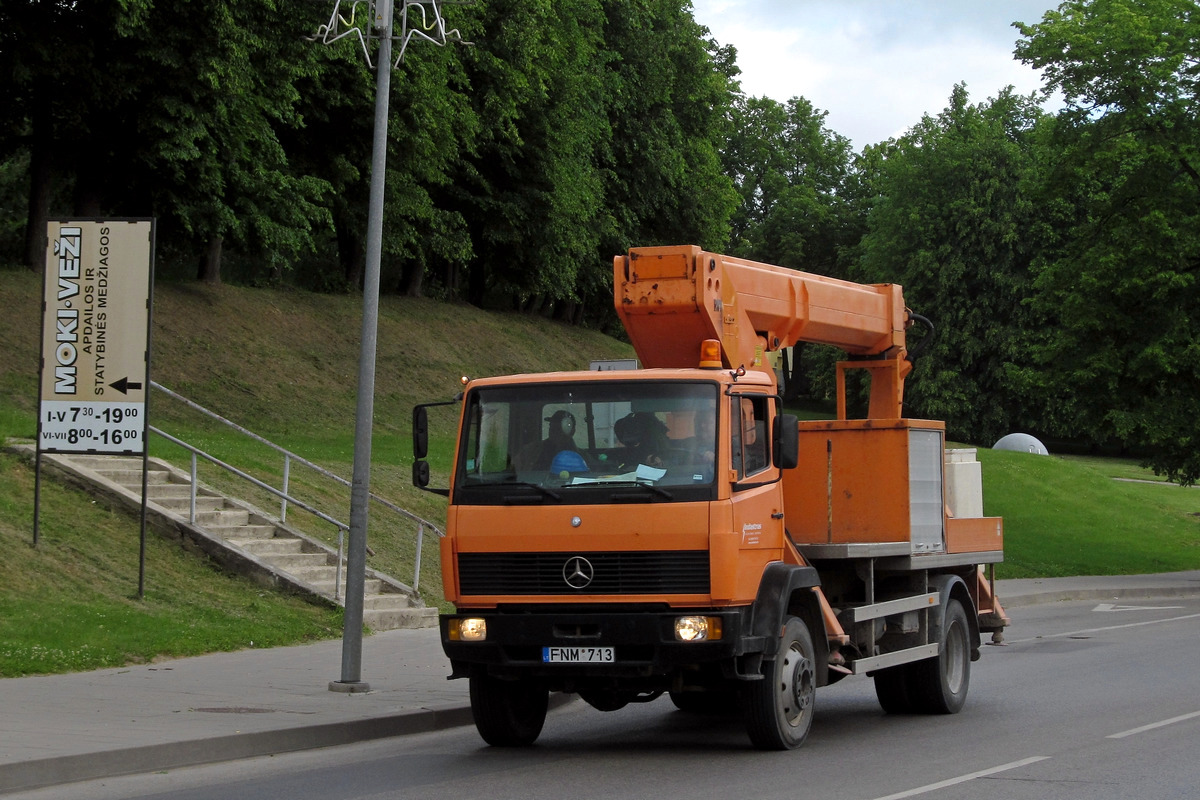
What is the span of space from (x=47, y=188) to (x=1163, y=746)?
27025mm

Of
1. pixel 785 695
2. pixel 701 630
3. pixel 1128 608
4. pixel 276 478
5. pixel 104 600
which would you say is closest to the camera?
pixel 701 630

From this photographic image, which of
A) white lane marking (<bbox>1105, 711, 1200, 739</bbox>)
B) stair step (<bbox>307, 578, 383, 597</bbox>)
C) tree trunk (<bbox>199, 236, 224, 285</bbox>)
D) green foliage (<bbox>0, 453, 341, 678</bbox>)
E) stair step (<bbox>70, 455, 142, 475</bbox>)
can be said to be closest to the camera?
white lane marking (<bbox>1105, 711, 1200, 739</bbox>)

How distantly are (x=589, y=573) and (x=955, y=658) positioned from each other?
181 inches

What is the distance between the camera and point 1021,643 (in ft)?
63.5

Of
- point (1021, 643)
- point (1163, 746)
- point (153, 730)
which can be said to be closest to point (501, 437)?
point (153, 730)

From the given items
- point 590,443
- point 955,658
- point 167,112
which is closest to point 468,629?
point 590,443

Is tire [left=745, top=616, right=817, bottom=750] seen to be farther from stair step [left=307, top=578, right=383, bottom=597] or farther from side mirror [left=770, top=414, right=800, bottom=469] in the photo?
stair step [left=307, top=578, right=383, bottom=597]

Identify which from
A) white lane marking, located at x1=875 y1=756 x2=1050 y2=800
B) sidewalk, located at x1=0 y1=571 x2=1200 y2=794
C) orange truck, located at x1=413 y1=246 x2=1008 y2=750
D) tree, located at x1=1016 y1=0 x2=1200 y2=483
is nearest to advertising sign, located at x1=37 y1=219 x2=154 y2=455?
sidewalk, located at x1=0 y1=571 x2=1200 y2=794

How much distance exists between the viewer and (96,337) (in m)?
16.2

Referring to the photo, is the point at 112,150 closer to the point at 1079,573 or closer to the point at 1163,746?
the point at 1079,573

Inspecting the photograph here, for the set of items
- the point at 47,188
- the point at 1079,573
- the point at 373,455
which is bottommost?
the point at 1079,573

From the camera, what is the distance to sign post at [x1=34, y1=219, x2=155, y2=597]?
16.1 m

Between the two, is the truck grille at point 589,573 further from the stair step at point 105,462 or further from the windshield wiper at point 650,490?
the stair step at point 105,462

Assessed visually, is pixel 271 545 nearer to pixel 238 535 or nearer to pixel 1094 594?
pixel 238 535
